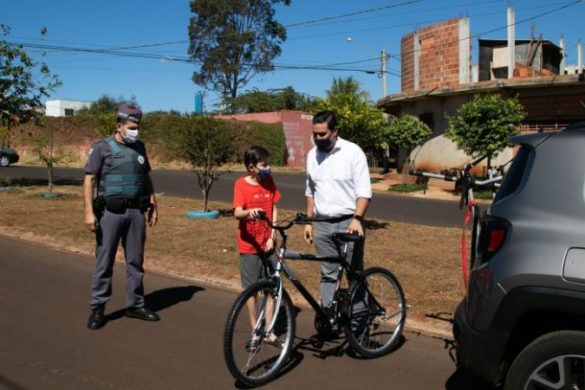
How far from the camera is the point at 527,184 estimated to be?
333 centimetres

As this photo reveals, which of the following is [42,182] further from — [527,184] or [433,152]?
[527,184]

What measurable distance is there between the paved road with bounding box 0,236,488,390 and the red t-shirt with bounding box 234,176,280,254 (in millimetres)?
906

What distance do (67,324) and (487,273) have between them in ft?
12.7

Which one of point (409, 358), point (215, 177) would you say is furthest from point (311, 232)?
point (215, 177)

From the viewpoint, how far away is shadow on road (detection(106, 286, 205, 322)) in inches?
237

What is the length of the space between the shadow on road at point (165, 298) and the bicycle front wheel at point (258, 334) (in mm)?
2075

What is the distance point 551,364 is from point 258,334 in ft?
6.26

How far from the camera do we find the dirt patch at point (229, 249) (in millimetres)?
6613

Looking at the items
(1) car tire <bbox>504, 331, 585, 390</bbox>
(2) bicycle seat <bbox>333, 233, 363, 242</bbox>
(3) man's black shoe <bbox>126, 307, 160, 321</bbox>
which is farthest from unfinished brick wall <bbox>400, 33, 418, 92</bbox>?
(1) car tire <bbox>504, 331, 585, 390</bbox>

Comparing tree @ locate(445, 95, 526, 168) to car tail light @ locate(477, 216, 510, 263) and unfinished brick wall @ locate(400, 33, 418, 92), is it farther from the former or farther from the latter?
car tail light @ locate(477, 216, 510, 263)

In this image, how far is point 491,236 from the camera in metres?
3.38

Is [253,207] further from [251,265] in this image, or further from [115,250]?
[115,250]

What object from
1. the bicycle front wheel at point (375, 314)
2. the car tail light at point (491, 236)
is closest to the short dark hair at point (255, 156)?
the bicycle front wheel at point (375, 314)

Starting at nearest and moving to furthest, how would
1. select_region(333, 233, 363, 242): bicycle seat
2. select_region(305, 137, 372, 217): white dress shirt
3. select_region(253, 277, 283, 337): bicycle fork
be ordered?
1. select_region(253, 277, 283, 337): bicycle fork
2. select_region(333, 233, 363, 242): bicycle seat
3. select_region(305, 137, 372, 217): white dress shirt
